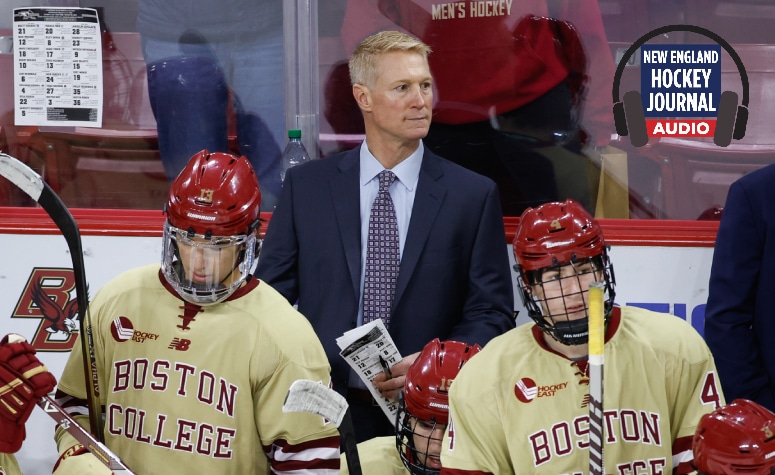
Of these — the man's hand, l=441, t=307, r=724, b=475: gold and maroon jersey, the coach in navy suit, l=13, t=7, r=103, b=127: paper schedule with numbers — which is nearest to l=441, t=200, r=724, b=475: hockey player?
l=441, t=307, r=724, b=475: gold and maroon jersey

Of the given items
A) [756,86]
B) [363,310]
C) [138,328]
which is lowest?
[363,310]

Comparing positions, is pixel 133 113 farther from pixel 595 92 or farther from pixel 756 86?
pixel 756 86

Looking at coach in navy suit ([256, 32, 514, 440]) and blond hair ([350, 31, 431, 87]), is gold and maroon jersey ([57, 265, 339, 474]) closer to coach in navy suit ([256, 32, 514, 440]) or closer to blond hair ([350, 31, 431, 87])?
coach in navy suit ([256, 32, 514, 440])

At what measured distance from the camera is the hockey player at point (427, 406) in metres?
2.95

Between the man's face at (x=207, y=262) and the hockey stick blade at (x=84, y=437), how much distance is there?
41 centimetres

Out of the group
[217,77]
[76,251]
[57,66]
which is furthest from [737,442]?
[57,66]

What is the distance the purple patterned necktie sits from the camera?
374 centimetres

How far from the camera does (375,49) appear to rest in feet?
Result: 12.7

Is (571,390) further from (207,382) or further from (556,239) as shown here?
(207,382)

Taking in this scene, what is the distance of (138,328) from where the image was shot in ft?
9.44

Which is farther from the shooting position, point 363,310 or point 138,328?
point 363,310

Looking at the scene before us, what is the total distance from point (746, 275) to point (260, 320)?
4.88ft

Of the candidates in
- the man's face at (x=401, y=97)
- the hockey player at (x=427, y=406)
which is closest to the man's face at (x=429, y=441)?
the hockey player at (x=427, y=406)

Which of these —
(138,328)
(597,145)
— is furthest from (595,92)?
(138,328)
